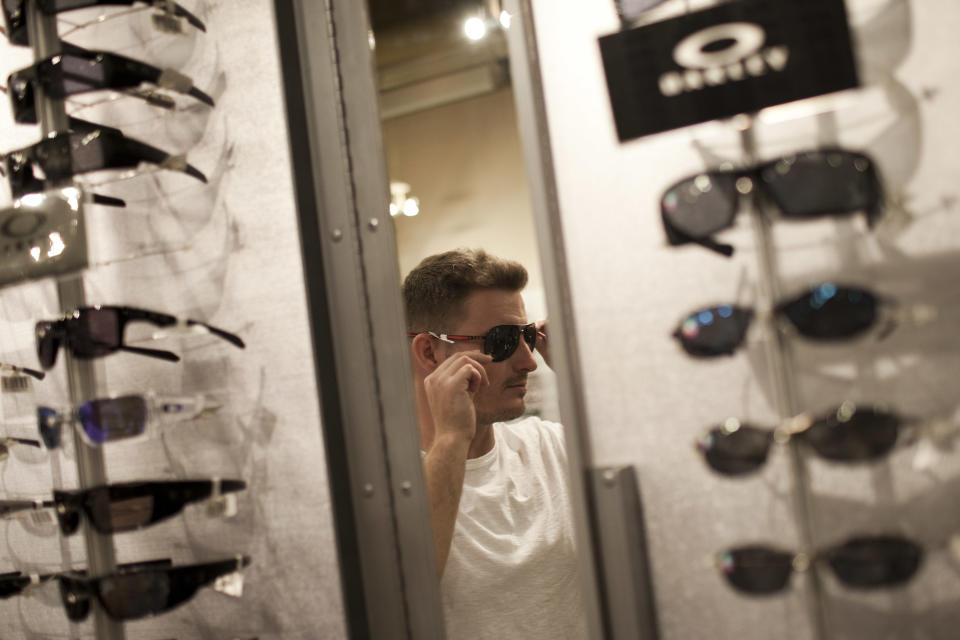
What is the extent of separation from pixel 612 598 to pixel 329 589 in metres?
0.28

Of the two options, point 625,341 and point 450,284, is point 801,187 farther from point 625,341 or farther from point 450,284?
point 450,284

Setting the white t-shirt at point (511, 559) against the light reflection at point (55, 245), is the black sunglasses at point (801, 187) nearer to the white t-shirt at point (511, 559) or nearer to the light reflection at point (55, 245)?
the light reflection at point (55, 245)

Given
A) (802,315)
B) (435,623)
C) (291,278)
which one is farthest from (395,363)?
(802,315)

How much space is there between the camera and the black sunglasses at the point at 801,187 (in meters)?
0.57

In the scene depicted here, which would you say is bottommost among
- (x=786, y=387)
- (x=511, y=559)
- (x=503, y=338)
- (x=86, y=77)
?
(x=511, y=559)

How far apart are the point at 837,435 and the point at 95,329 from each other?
67 centimetres

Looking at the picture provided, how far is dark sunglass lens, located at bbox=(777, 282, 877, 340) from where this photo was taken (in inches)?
22.3

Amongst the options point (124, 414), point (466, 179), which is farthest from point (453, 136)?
point (124, 414)

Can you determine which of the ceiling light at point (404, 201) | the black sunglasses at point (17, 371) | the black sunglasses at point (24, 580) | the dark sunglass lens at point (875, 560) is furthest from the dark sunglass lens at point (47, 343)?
the ceiling light at point (404, 201)

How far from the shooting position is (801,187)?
0.58 meters

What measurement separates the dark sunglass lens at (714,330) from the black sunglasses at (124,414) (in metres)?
0.47

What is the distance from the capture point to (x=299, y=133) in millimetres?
792

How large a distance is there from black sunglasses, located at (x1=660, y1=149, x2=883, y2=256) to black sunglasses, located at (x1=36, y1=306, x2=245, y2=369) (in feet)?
1.59

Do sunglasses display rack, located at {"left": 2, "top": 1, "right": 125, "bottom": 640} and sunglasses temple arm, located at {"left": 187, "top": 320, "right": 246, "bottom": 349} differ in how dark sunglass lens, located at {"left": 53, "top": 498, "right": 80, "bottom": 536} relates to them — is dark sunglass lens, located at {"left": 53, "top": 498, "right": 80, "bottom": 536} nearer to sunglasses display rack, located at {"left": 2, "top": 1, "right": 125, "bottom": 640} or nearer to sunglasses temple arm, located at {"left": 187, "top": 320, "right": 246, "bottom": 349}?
sunglasses display rack, located at {"left": 2, "top": 1, "right": 125, "bottom": 640}
